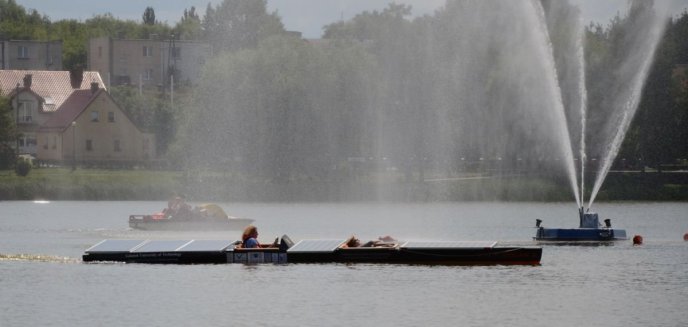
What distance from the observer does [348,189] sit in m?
129

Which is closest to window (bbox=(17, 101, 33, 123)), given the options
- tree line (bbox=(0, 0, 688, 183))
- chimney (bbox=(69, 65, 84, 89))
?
chimney (bbox=(69, 65, 84, 89))

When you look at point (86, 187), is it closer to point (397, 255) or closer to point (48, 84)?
point (48, 84)

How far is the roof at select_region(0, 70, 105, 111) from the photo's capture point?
17125 centimetres

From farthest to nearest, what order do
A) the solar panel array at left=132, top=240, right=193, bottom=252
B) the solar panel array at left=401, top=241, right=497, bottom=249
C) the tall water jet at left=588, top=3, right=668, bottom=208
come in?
1. the tall water jet at left=588, top=3, right=668, bottom=208
2. the solar panel array at left=132, top=240, right=193, bottom=252
3. the solar panel array at left=401, top=241, right=497, bottom=249

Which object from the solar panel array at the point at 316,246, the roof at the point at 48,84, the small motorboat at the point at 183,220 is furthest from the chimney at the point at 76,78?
the solar panel array at the point at 316,246

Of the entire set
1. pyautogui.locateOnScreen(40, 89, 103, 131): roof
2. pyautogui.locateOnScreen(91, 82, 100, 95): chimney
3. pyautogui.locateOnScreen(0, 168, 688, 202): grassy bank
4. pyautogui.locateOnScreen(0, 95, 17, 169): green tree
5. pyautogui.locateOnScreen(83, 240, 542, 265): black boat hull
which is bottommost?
pyautogui.locateOnScreen(83, 240, 542, 265): black boat hull

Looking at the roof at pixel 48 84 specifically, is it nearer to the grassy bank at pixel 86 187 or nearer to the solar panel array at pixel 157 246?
the grassy bank at pixel 86 187

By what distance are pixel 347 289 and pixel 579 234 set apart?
18.1 m

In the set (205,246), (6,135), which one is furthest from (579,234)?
(6,135)

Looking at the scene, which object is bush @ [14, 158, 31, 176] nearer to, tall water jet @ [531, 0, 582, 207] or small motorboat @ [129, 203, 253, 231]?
small motorboat @ [129, 203, 253, 231]

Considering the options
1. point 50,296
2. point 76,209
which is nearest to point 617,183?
point 76,209

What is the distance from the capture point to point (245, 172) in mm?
130375

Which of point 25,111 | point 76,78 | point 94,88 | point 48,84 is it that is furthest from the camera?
point 76,78

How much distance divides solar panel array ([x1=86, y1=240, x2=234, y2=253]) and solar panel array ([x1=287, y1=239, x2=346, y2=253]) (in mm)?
3120
